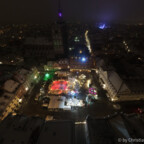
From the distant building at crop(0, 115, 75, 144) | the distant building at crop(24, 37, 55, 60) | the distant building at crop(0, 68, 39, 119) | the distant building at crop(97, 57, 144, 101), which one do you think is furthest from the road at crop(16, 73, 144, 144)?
the distant building at crop(24, 37, 55, 60)

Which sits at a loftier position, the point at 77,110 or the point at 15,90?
the point at 15,90

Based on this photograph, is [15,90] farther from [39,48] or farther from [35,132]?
[39,48]

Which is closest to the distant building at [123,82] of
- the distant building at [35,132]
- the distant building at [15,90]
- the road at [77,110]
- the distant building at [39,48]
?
the road at [77,110]

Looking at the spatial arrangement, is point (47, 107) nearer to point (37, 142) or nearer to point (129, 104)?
point (37, 142)

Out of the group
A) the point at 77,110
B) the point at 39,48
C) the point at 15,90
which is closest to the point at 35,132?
the point at 77,110

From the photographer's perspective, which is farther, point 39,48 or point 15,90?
point 39,48

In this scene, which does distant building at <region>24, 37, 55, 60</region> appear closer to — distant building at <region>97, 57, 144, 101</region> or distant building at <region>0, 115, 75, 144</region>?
distant building at <region>97, 57, 144, 101</region>

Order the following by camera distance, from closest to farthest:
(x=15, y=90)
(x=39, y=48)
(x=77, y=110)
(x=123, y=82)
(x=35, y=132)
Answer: (x=35, y=132) → (x=77, y=110) → (x=15, y=90) → (x=123, y=82) → (x=39, y=48)

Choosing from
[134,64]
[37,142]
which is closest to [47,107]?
[37,142]
